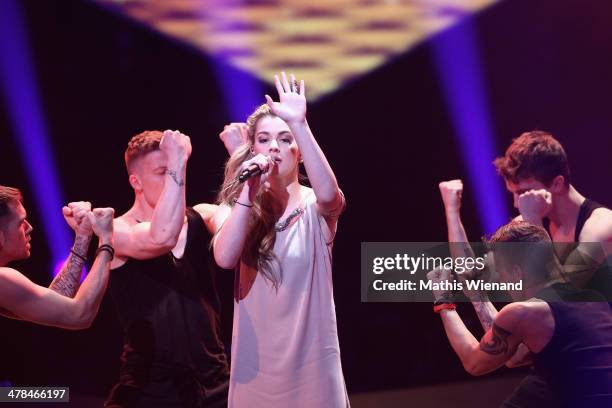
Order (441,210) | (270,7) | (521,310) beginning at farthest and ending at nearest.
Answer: (441,210) < (270,7) < (521,310)

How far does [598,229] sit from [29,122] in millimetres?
3538

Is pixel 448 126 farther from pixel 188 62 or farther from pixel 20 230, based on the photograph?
pixel 20 230

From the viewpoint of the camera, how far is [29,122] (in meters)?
4.84

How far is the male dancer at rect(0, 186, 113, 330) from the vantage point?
263 cm

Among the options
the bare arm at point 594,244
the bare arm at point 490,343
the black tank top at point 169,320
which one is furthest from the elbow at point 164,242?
the bare arm at point 594,244

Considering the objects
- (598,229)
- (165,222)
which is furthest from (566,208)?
(165,222)

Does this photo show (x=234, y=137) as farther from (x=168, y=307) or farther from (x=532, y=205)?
(x=532, y=205)

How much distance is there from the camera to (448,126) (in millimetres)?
5016

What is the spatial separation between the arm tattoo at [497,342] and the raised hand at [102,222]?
4.71 feet

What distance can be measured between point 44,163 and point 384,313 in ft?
8.26

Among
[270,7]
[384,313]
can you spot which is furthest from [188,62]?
[384,313]

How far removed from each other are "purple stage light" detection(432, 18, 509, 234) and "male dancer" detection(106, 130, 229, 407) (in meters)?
2.61

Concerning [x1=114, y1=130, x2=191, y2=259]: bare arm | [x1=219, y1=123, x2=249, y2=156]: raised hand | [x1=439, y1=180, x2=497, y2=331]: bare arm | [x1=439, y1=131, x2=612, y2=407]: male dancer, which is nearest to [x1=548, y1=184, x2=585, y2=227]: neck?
[x1=439, y1=131, x2=612, y2=407]: male dancer

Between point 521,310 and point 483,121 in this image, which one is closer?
point 521,310
